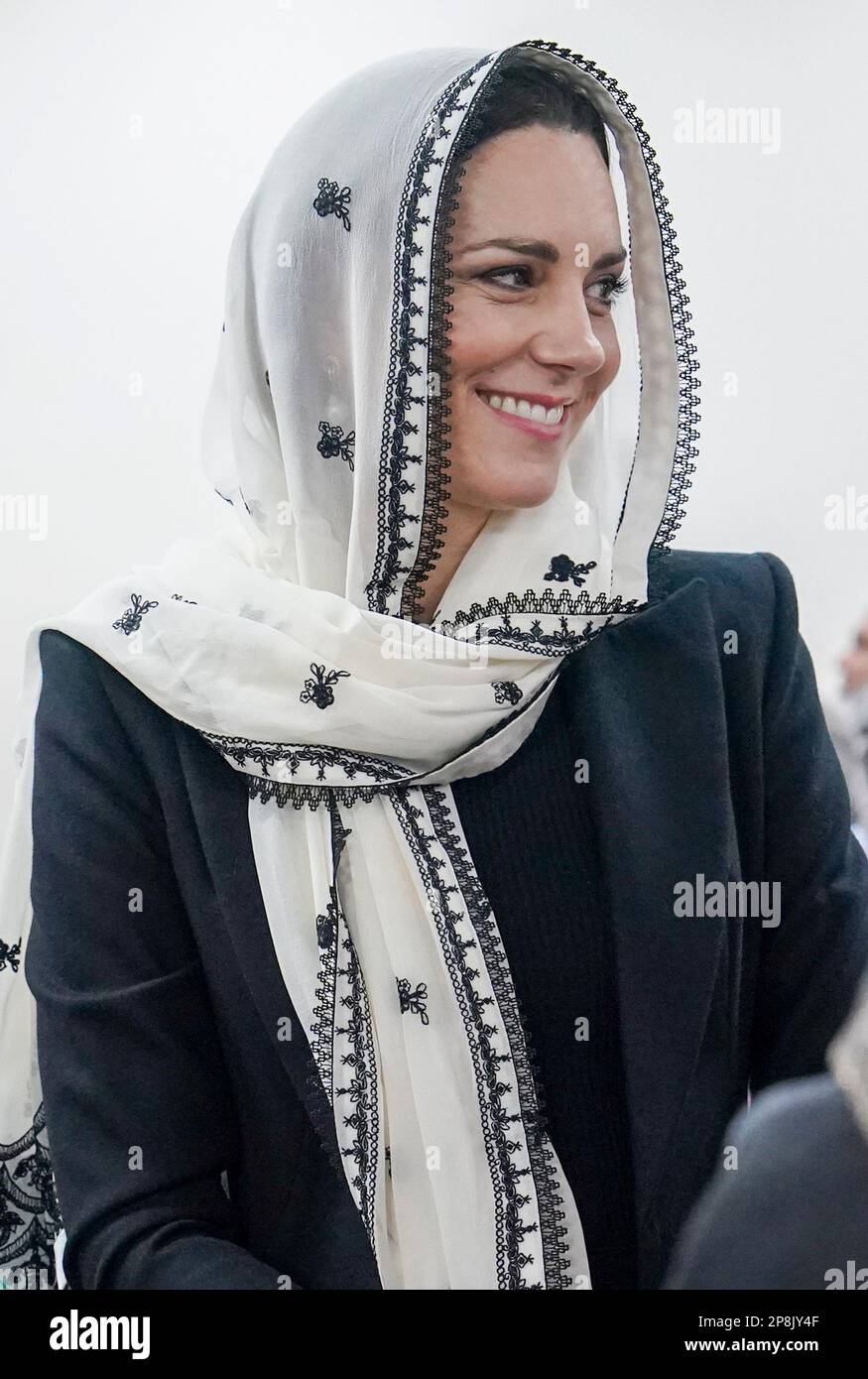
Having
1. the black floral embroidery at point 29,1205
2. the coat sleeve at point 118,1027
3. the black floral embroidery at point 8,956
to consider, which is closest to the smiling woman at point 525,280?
the coat sleeve at point 118,1027

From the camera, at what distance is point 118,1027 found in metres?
1.08

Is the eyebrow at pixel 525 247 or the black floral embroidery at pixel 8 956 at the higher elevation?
the eyebrow at pixel 525 247

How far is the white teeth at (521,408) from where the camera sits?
114 centimetres

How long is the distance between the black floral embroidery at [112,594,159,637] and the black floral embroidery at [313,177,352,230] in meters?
0.35

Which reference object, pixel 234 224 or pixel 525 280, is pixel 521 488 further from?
pixel 234 224

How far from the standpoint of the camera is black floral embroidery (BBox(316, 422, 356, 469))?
1.15 metres

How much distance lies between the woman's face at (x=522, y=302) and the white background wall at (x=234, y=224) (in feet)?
0.53

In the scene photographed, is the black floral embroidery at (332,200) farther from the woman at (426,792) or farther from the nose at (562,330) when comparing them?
the nose at (562,330)

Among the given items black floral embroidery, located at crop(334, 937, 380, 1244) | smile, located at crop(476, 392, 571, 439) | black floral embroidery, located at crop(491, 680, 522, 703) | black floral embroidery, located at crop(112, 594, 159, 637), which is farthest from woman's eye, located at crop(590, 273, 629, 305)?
black floral embroidery, located at crop(334, 937, 380, 1244)

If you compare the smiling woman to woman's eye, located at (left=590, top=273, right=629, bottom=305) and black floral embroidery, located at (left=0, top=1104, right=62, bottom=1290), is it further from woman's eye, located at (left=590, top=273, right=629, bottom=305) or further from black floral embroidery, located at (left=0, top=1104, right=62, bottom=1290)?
black floral embroidery, located at (left=0, top=1104, right=62, bottom=1290)

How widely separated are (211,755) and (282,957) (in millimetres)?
176

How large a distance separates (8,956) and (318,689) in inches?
14.4

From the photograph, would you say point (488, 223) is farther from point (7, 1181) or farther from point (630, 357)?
point (7, 1181)
